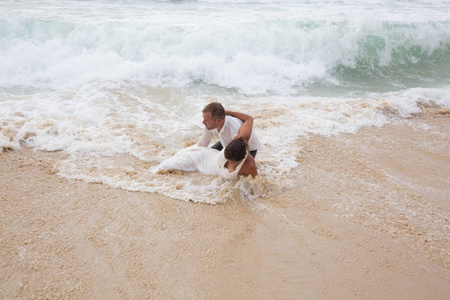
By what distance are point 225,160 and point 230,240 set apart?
3.75 feet

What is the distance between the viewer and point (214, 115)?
3537mm

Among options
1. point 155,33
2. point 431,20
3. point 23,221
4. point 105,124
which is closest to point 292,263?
point 23,221

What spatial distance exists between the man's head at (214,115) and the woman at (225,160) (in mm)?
295

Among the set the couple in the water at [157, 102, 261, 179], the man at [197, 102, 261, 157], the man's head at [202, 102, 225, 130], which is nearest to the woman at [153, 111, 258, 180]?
the couple in the water at [157, 102, 261, 179]

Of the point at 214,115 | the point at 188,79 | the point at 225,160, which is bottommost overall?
the point at 225,160

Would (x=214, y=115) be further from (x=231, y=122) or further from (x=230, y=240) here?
(x=230, y=240)

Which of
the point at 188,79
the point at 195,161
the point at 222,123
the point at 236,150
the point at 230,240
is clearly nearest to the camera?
the point at 230,240

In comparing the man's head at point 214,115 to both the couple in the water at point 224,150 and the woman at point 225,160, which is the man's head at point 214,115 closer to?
the couple in the water at point 224,150

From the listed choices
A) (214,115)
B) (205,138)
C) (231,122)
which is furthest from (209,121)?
(205,138)

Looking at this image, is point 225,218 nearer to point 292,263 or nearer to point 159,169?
point 292,263

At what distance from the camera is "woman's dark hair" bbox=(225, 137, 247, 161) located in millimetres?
3355

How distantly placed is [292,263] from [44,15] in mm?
13010

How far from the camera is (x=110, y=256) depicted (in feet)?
8.67

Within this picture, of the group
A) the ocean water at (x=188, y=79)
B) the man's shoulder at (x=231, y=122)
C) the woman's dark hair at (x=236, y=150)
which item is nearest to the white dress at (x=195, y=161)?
the ocean water at (x=188, y=79)
